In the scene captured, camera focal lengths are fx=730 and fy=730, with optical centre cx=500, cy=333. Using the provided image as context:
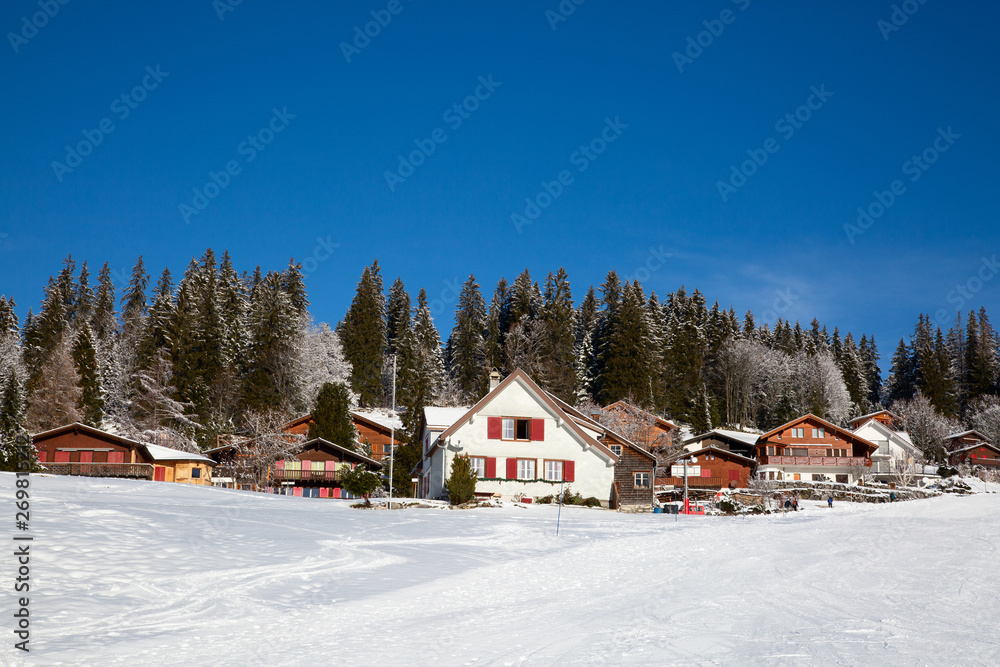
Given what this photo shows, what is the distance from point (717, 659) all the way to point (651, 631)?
71.2 inches

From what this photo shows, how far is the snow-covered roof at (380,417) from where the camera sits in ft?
222

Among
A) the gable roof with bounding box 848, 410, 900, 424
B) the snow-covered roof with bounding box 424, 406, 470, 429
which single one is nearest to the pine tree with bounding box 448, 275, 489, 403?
the snow-covered roof with bounding box 424, 406, 470, 429

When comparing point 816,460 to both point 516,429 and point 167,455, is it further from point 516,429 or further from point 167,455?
point 167,455

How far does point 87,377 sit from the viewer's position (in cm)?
6294

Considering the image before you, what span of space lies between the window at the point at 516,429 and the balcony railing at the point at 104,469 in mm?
26347

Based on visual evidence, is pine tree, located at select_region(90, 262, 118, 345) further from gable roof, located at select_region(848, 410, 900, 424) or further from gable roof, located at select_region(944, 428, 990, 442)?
gable roof, located at select_region(944, 428, 990, 442)

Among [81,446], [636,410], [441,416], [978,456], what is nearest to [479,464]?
[441,416]

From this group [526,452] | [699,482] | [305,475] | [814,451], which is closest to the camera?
[526,452]

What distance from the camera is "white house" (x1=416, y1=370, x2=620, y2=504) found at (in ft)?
142

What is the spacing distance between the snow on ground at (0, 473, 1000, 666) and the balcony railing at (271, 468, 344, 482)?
1136 inches

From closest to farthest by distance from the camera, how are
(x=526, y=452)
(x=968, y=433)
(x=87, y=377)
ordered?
(x=526, y=452) < (x=87, y=377) < (x=968, y=433)

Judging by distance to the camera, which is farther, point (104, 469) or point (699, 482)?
point (699, 482)

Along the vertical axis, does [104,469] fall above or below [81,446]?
below

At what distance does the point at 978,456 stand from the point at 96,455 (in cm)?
9207
